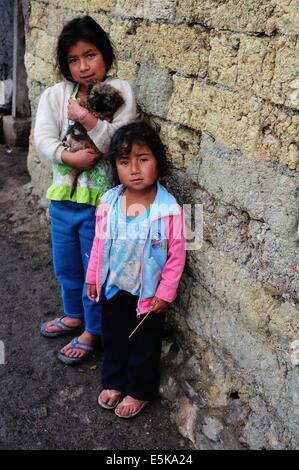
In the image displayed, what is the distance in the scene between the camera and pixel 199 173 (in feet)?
7.97

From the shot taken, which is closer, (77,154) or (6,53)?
Result: (77,154)

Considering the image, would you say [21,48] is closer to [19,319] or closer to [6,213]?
[6,213]

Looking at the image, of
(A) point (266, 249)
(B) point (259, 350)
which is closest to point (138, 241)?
(A) point (266, 249)

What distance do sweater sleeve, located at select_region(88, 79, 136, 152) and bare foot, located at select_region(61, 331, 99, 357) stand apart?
1.20m

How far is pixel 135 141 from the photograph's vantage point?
7.48 feet

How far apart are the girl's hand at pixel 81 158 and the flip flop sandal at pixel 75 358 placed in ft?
3.72

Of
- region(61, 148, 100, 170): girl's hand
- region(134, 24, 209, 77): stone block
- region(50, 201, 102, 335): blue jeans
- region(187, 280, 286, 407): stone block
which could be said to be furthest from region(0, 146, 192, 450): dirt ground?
region(134, 24, 209, 77): stone block

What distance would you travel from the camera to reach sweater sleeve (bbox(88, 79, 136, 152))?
240 cm

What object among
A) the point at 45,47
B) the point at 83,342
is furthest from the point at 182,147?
the point at 45,47

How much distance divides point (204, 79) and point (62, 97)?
792 mm

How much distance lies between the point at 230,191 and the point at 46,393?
156 centimetres

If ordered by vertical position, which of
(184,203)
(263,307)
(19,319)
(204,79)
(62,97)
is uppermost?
(204,79)

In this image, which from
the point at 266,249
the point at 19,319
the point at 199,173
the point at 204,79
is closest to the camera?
the point at 266,249

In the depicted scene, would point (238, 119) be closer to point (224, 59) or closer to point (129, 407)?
point (224, 59)
